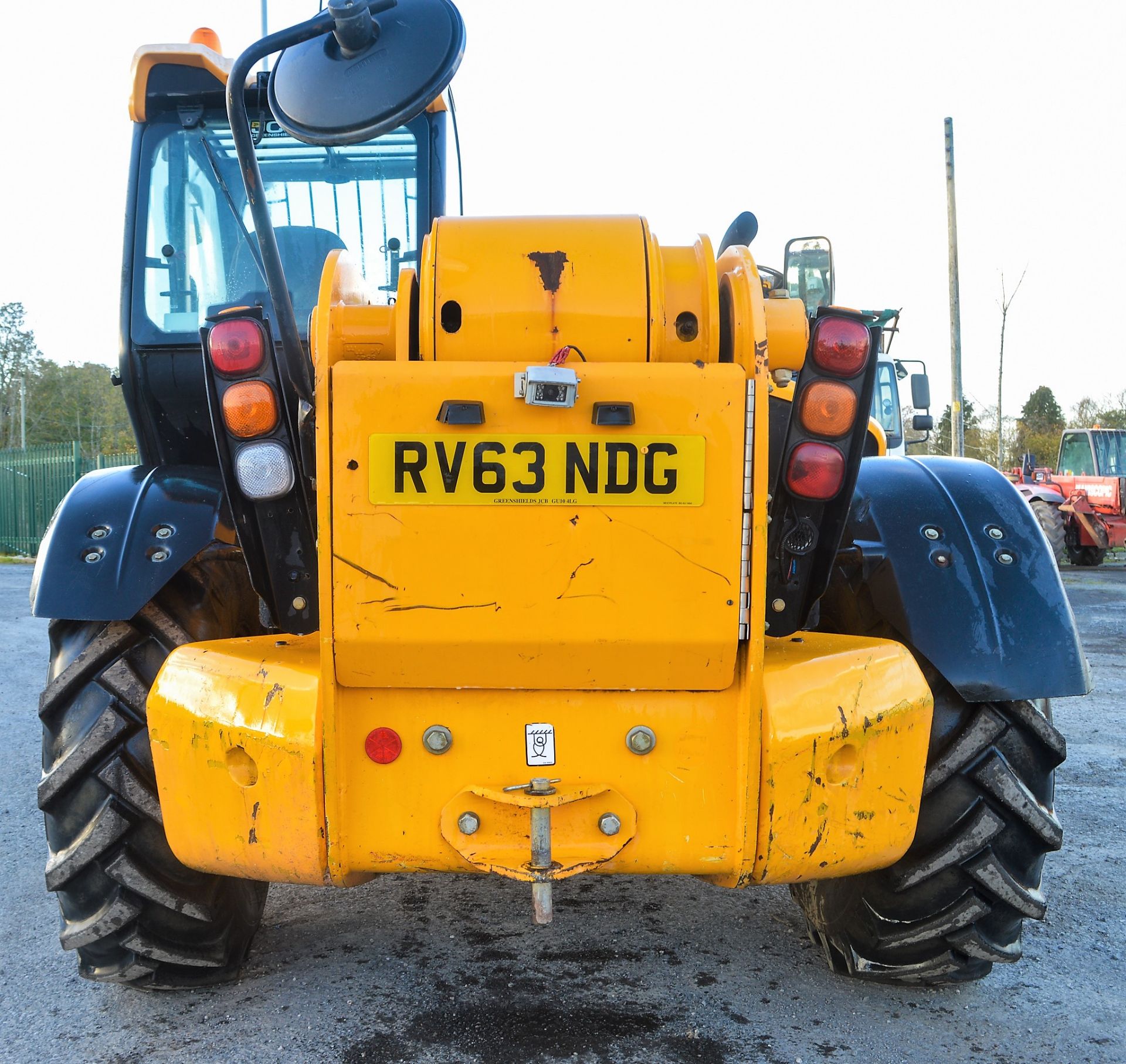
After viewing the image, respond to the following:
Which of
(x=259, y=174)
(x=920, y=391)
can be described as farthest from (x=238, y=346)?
(x=920, y=391)

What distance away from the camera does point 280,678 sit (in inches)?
83.3

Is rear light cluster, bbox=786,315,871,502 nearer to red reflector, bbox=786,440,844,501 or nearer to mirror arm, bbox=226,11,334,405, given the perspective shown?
red reflector, bbox=786,440,844,501

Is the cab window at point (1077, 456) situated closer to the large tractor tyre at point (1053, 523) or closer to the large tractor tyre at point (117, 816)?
the large tractor tyre at point (1053, 523)

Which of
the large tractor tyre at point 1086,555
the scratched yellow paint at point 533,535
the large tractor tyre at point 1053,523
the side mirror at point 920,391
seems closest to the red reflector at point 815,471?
the scratched yellow paint at point 533,535

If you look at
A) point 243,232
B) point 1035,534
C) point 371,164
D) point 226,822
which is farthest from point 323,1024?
point 371,164

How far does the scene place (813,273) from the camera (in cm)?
298

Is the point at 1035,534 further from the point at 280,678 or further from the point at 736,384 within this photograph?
the point at 280,678

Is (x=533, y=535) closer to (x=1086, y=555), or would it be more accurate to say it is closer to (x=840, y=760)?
(x=840, y=760)

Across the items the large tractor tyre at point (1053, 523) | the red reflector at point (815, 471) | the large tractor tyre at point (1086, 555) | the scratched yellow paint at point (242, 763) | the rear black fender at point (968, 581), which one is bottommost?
the large tractor tyre at point (1086, 555)

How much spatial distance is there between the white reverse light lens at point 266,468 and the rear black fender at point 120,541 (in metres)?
0.32

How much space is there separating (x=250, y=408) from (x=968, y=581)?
1600mm

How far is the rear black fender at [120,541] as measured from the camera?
2.37 metres

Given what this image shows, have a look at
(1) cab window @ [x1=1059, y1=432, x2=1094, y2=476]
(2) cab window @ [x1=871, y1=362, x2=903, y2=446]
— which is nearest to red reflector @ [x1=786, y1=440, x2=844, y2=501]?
(2) cab window @ [x1=871, y1=362, x2=903, y2=446]

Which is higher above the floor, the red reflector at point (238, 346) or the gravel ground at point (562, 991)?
the red reflector at point (238, 346)
